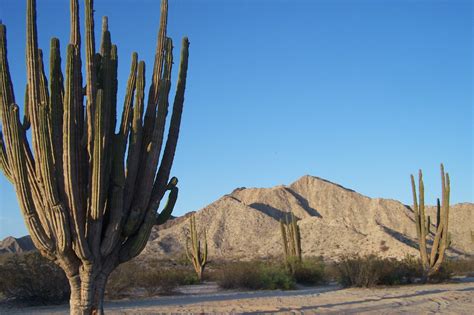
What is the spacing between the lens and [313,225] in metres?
53.4

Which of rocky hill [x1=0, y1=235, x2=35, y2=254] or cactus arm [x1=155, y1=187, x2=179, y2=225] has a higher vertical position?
rocky hill [x1=0, y1=235, x2=35, y2=254]

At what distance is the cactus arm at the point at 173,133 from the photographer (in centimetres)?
826

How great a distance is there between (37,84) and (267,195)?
201 ft

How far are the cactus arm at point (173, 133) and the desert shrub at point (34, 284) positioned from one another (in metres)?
7.31

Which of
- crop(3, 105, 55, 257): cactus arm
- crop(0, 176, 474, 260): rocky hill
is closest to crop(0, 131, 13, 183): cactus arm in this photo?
crop(3, 105, 55, 257): cactus arm

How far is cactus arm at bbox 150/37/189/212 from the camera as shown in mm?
8263

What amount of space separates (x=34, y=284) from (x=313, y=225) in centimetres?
4209

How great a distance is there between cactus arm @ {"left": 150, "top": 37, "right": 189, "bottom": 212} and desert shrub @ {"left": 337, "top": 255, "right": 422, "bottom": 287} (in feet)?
38.6

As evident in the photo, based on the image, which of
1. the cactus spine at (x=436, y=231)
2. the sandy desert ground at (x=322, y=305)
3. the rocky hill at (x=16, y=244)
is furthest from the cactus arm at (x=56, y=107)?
the rocky hill at (x=16, y=244)

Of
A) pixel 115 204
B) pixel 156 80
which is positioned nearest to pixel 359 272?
pixel 156 80

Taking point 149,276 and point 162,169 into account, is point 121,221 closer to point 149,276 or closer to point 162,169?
point 162,169

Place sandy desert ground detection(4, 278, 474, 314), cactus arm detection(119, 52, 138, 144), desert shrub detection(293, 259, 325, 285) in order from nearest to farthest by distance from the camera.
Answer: cactus arm detection(119, 52, 138, 144)
sandy desert ground detection(4, 278, 474, 314)
desert shrub detection(293, 259, 325, 285)

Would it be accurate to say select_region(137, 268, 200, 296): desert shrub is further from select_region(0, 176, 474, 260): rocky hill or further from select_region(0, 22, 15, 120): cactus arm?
select_region(0, 176, 474, 260): rocky hill

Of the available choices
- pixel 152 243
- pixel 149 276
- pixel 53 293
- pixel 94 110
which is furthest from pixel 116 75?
pixel 152 243
